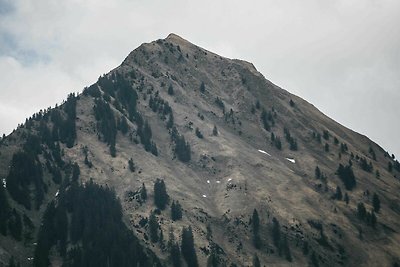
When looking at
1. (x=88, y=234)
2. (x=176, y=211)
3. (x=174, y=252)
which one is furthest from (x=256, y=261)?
(x=88, y=234)

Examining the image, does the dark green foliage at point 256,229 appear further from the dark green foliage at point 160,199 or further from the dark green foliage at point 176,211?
the dark green foliage at point 160,199

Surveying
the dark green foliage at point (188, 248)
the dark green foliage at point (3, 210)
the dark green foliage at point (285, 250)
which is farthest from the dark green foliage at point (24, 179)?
the dark green foliage at point (285, 250)

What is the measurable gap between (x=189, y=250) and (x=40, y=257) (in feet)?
166

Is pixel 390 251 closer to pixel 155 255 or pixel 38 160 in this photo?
pixel 155 255

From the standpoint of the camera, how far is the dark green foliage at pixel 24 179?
176 metres

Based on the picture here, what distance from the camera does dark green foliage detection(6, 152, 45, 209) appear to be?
176375 millimetres

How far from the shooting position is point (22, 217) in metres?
166

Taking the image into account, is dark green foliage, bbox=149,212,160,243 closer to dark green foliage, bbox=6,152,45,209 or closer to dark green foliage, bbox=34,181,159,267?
dark green foliage, bbox=34,181,159,267

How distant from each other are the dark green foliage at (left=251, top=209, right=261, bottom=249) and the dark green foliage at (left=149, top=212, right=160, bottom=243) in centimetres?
3849

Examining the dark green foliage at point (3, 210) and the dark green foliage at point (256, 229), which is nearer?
the dark green foliage at point (3, 210)

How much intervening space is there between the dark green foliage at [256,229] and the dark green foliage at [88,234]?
144 ft

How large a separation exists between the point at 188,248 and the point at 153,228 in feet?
50.7

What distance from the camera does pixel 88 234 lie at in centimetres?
16275

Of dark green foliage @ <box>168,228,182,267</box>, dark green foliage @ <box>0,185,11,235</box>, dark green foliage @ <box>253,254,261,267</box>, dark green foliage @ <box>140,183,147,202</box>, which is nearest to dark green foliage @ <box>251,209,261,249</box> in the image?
dark green foliage @ <box>253,254,261,267</box>
